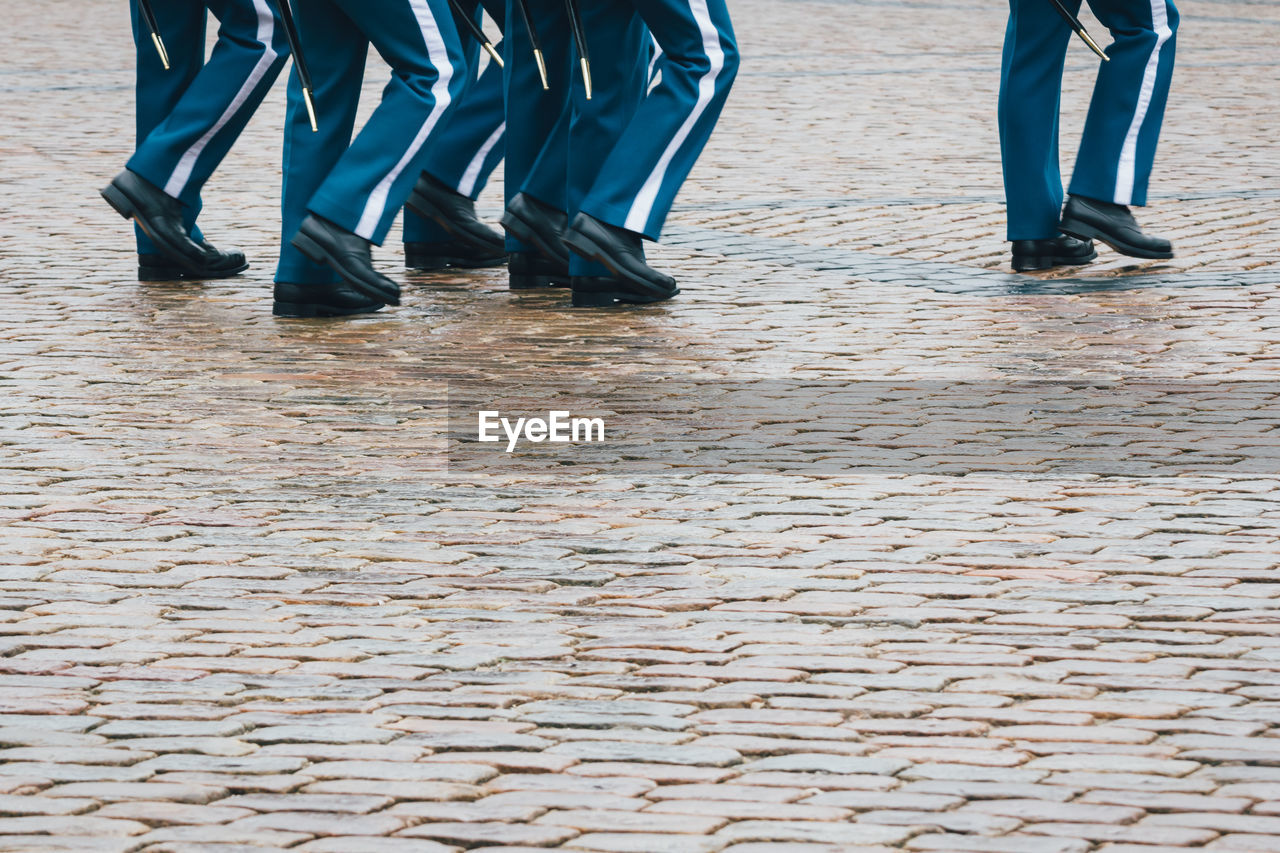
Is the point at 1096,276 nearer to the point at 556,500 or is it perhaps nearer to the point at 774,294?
the point at 774,294

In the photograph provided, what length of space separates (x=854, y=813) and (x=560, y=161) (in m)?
4.50

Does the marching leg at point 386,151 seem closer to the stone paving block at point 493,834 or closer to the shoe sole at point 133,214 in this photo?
the shoe sole at point 133,214

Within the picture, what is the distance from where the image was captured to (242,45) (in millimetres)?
7492

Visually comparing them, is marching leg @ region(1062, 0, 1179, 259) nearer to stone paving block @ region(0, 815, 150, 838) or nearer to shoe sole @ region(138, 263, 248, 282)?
shoe sole @ region(138, 263, 248, 282)

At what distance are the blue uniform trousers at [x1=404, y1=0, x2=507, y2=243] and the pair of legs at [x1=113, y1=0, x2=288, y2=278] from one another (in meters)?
0.65

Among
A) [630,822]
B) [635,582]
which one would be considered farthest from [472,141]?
[630,822]

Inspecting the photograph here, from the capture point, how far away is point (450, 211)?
7711 mm

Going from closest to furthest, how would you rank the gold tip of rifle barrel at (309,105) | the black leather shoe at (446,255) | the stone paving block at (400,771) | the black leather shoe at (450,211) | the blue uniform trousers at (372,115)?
the stone paving block at (400,771), the blue uniform trousers at (372,115), the gold tip of rifle barrel at (309,105), the black leather shoe at (450,211), the black leather shoe at (446,255)

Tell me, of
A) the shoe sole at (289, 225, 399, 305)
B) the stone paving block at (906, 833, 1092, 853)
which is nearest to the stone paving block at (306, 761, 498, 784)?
the stone paving block at (906, 833, 1092, 853)

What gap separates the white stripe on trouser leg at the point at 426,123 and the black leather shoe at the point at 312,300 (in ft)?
0.94

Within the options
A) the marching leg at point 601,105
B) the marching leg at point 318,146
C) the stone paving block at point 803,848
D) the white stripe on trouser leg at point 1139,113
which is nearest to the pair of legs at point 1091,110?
the white stripe on trouser leg at point 1139,113

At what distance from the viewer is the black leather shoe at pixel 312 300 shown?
6.94m

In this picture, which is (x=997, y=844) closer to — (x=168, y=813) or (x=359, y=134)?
(x=168, y=813)

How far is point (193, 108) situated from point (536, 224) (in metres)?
1.23
